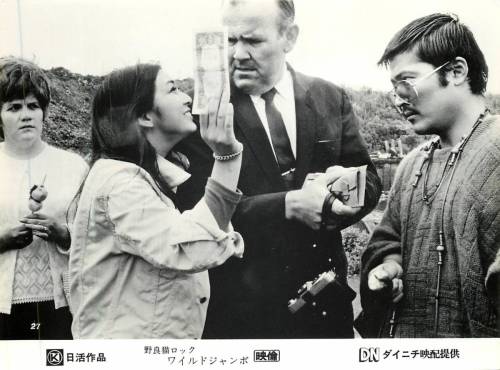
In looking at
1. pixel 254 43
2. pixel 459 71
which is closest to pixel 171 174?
pixel 254 43

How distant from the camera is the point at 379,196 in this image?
3936 millimetres

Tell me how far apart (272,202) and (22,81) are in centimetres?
170

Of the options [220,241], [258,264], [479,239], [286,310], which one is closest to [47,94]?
[220,241]

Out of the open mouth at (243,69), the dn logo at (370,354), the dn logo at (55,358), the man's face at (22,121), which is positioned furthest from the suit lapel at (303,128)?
the dn logo at (55,358)

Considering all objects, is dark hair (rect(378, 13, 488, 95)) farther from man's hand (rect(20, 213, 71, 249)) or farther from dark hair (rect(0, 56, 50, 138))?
man's hand (rect(20, 213, 71, 249))

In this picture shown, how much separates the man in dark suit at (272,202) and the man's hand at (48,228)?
755 mm

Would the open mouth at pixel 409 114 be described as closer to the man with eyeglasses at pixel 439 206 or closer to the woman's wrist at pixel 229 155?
the man with eyeglasses at pixel 439 206

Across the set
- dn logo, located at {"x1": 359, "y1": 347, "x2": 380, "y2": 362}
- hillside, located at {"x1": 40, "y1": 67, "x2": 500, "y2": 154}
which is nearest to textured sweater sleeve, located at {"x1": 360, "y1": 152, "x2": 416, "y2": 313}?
dn logo, located at {"x1": 359, "y1": 347, "x2": 380, "y2": 362}

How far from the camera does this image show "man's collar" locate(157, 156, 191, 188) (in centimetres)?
385

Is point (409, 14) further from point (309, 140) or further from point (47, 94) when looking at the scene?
point (47, 94)

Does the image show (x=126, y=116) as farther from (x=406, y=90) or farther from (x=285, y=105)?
(x=406, y=90)

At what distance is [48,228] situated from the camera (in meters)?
3.93

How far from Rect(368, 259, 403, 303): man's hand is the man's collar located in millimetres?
1280

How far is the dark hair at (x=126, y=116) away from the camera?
3826 millimetres
